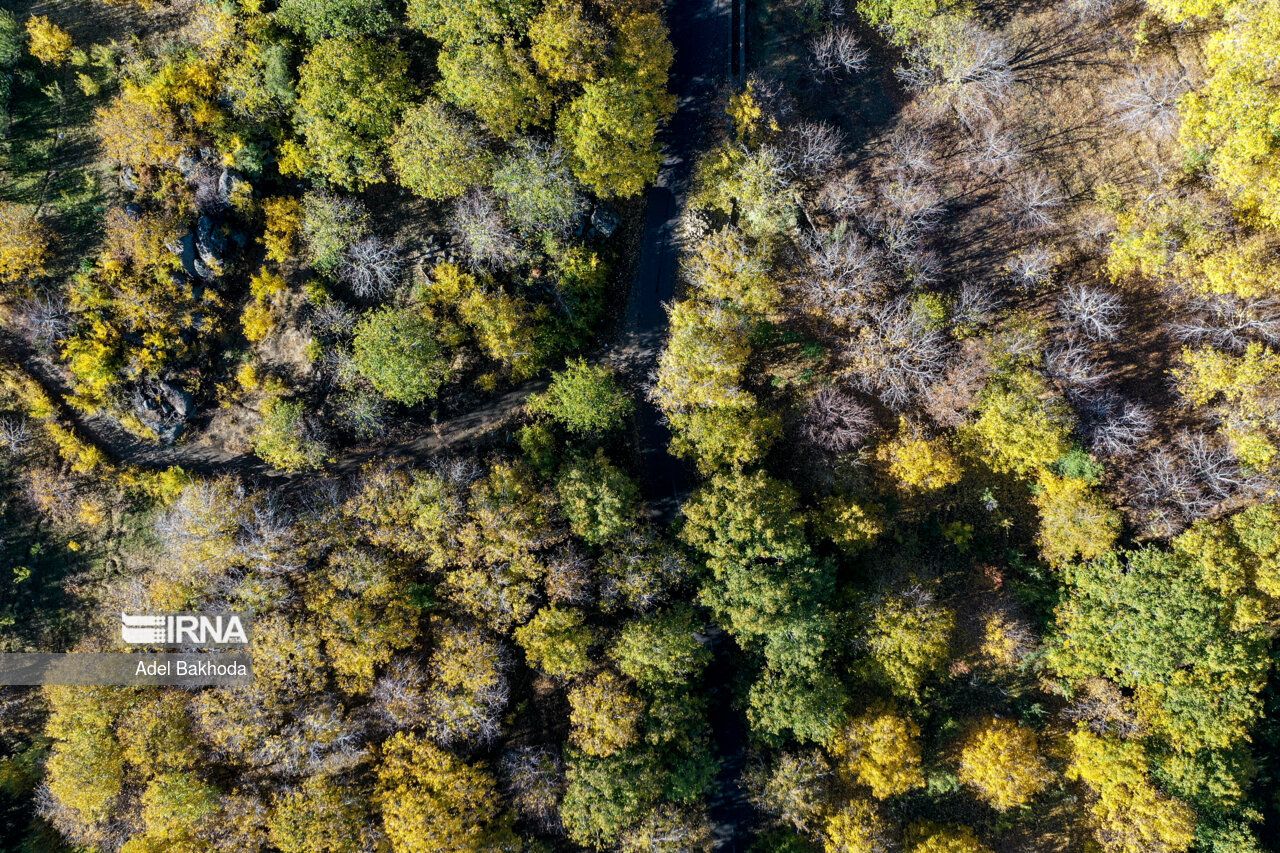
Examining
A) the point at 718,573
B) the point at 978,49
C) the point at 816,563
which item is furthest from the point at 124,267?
the point at 978,49

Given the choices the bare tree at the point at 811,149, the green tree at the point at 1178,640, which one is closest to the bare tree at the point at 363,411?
the bare tree at the point at 811,149

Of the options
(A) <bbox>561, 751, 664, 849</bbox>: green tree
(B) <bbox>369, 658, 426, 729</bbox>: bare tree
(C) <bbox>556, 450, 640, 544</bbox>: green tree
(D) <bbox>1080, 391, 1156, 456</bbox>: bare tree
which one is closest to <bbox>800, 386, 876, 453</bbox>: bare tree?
(C) <bbox>556, 450, 640, 544</bbox>: green tree

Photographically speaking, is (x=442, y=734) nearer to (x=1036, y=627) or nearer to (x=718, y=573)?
(x=718, y=573)

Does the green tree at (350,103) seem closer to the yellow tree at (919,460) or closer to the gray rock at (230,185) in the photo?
the gray rock at (230,185)

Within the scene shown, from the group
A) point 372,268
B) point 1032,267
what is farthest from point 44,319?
point 1032,267

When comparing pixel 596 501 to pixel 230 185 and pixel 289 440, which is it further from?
pixel 230 185
